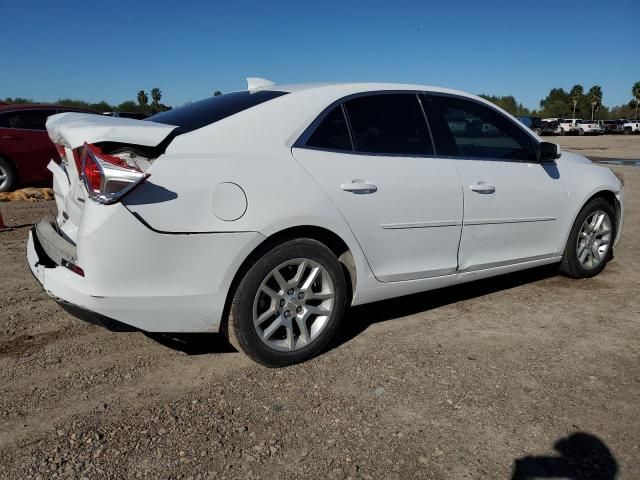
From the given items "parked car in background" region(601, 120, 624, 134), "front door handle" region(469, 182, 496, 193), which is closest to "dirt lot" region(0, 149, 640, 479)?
"front door handle" region(469, 182, 496, 193)

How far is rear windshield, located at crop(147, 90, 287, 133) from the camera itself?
3254mm

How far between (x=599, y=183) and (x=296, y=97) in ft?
10.1

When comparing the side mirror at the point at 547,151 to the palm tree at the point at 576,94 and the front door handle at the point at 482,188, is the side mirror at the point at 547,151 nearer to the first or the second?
the front door handle at the point at 482,188

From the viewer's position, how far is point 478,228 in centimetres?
411

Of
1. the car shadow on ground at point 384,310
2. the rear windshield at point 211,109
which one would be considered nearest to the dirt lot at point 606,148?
the car shadow on ground at point 384,310

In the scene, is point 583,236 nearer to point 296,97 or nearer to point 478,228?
point 478,228

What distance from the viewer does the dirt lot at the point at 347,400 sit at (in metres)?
2.51

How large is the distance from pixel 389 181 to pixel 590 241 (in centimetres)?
262

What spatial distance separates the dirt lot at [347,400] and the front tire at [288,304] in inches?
5.9

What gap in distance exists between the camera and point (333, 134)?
3.49 meters

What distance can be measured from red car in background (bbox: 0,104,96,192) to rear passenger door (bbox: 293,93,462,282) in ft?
24.5

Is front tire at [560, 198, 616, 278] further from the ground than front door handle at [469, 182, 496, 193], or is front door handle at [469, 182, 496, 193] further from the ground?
front door handle at [469, 182, 496, 193]

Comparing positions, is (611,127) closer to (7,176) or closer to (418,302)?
(7,176)

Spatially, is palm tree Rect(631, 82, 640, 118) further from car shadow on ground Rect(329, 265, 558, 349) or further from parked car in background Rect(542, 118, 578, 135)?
car shadow on ground Rect(329, 265, 558, 349)
